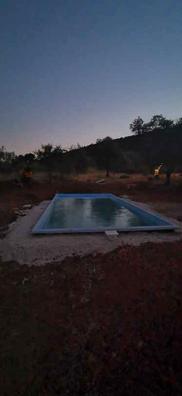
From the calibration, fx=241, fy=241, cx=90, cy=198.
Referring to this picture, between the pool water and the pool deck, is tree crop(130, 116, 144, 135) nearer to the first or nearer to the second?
the pool water

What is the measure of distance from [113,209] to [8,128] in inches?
381

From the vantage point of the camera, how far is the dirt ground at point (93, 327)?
1.83 m

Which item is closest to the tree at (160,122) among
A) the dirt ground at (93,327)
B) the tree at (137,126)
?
the tree at (137,126)

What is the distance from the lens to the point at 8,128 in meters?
15.3

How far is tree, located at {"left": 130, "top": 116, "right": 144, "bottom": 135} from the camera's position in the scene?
3121 centimetres

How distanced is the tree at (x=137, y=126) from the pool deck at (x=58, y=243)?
27293 millimetres

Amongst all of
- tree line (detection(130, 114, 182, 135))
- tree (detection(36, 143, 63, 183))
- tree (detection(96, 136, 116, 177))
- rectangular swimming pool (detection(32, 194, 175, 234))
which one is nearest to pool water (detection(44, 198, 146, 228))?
rectangular swimming pool (detection(32, 194, 175, 234))

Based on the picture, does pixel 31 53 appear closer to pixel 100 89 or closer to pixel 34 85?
pixel 34 85

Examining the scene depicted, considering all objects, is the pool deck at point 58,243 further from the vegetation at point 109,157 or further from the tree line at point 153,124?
the tree line at point 153,124

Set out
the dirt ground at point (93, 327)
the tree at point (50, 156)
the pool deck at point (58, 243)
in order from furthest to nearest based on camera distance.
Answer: the tree at point (50, 156)
the pool deck at point (58, 243)
the dirt ground at point (93, 327)

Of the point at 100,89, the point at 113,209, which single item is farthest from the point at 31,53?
the point at 113,209

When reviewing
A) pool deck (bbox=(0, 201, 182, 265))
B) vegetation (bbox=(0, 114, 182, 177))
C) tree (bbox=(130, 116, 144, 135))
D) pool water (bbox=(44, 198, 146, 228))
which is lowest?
pool water (bbox=(44, 198, 146, 228))

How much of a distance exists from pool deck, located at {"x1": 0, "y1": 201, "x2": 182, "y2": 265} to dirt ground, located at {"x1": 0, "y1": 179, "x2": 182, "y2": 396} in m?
0.33

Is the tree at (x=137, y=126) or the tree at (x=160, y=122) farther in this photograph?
the tree at (x=137, y=126)
